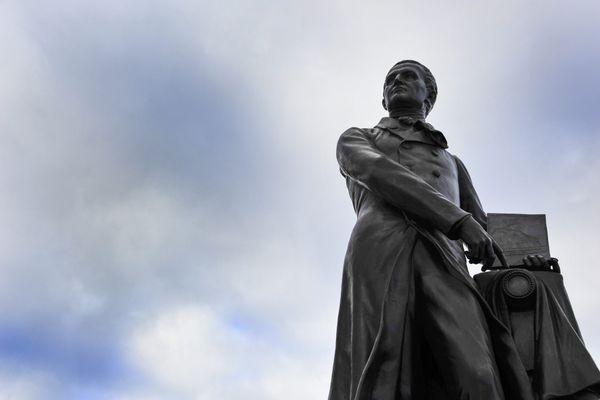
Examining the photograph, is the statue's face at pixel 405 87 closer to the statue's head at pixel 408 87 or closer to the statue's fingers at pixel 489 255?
the statue's head at pixel 408 87

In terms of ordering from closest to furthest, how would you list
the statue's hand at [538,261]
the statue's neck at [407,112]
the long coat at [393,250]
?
the long coat at [393,250]
the statue's hand at [538,261]
the statue's neck at [407,112]

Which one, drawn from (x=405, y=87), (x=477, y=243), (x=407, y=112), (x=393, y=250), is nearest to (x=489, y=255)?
(x=477, y=243)

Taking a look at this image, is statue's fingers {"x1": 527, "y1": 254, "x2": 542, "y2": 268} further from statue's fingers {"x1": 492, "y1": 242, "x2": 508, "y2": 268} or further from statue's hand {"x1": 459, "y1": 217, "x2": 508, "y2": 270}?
statue's hand {"x1": 459, "y1": 217, "x2": 508, "y2": 270}

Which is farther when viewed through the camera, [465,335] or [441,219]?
[441,219]

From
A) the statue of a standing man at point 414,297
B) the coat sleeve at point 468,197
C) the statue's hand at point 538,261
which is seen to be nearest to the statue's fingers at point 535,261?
the statue's hand at point 538,261

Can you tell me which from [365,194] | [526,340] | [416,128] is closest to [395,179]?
[365,194]

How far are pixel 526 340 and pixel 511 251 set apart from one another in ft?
3.19

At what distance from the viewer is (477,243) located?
7586mm

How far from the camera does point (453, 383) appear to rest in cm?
716

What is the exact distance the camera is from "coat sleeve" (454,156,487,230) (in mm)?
9453

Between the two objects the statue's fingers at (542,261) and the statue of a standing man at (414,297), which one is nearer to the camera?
the statue of a standing man at (414,297)

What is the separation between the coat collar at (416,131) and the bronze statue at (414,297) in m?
0.16

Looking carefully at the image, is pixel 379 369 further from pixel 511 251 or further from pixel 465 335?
pixel 511 251

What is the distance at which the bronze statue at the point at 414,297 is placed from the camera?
7.24 metres
